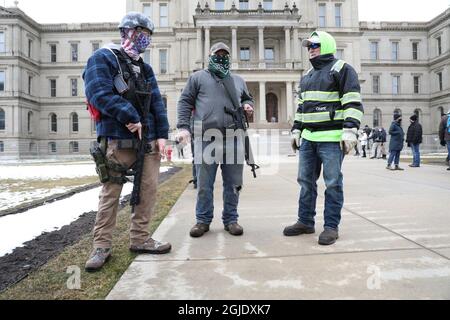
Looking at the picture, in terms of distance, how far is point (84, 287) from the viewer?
271cm

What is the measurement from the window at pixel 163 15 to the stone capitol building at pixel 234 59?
0.41ft

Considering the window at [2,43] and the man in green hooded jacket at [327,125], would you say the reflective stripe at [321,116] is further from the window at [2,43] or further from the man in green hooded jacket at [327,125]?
the window at [2,43]

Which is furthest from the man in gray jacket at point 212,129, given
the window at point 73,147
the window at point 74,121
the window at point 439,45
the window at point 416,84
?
the window at point 439,45

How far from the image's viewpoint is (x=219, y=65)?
175 inches

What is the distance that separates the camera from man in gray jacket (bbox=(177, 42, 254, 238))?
14.6 feet

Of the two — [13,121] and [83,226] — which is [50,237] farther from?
[13,121]

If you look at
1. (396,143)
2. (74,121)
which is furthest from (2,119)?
(396,143)

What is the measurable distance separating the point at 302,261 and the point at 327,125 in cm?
159

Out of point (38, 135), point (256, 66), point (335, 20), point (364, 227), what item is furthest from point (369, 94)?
point (364, 227)

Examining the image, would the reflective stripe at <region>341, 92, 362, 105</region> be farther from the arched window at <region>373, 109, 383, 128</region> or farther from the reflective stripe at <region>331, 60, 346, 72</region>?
the arched window at <region>373, 109, 383, 128</region>

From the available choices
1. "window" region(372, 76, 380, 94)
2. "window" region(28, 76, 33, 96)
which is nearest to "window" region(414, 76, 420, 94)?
"window" region(372, 76, 380, 94)

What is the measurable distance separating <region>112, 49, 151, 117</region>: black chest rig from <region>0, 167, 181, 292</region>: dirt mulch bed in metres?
1.63
